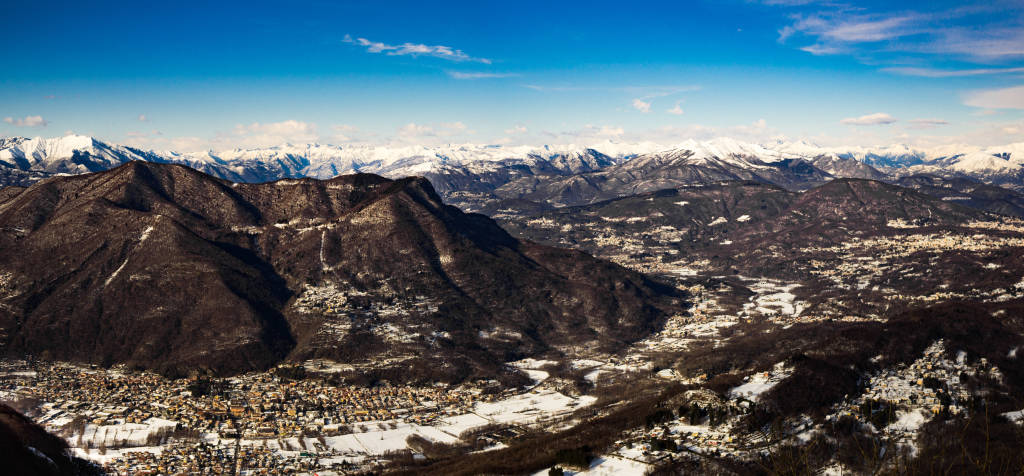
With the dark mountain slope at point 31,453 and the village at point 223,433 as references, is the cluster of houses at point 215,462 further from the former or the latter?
the dark mountain slope at point 31,453

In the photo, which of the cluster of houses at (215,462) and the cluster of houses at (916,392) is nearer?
the cluster of houses at (916,392)

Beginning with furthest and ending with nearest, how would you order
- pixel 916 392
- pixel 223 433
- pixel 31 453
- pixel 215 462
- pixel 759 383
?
1. pixel 223 433
2. pixel 759 383
3. pixel 215 462
4. pixel 916 392
5. pixel 31 453

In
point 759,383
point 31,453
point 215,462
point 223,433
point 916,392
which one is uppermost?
point 31,453

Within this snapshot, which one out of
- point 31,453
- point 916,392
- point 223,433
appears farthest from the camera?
point 223,433

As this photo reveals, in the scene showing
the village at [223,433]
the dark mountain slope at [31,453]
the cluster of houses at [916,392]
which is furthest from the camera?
the village at [223,433]

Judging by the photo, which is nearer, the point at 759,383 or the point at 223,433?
the point at 759,383

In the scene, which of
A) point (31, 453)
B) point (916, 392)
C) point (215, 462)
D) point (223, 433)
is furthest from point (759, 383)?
point (31, 453)

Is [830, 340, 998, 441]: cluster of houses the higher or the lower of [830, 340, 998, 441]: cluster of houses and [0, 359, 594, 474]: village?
the higher

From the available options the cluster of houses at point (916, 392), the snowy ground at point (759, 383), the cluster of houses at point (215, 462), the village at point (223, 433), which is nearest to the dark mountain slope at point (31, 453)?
the cluster of houses at point (215, 462)

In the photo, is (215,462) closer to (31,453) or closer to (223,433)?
(223,433)

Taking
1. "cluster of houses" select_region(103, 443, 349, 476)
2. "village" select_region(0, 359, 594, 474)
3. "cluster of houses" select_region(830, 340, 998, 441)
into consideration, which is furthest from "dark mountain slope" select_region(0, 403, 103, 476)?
"cluster of houses" select_region(830, 340, 998, 441)

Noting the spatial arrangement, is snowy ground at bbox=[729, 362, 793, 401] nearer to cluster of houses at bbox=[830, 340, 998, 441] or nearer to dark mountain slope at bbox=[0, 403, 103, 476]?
cluster of houses at bbox=[830, 340, 998, 441]

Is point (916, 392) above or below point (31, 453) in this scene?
below
